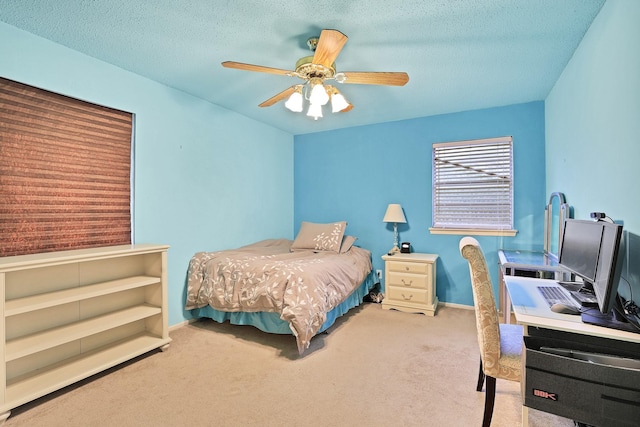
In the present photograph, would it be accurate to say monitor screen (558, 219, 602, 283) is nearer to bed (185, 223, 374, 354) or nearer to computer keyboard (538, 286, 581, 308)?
computer keyboard (538, 286, 581, 308)

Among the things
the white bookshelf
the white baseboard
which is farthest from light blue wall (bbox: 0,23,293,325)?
the white baseboard

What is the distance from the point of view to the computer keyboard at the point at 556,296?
1578mm

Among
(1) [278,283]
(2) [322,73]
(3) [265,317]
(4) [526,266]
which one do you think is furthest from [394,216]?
(2) [322,73]

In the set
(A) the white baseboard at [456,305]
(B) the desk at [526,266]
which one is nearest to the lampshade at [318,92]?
(B) the desk at [526,266]

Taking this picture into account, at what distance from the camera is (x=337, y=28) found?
6.58ft

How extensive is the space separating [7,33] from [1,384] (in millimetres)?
2217

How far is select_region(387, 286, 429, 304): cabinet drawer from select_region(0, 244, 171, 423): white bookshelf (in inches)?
93.7

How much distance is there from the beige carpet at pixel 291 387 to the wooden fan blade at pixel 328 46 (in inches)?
84.2

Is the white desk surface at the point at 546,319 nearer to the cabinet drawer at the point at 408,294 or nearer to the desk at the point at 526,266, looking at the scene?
the desk at the point at 526,266

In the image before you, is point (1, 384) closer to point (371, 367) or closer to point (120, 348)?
point (120, 348)

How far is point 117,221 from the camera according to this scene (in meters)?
2.67

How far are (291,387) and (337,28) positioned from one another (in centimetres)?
240

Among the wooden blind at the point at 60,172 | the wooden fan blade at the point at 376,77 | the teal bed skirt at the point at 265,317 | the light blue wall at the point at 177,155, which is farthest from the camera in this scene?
the teal bed skirt at the point at 265,317

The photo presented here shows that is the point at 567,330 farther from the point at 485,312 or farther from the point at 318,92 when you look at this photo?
the point at 318,92
